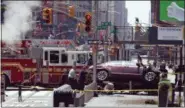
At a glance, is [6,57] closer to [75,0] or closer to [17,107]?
[17,107]

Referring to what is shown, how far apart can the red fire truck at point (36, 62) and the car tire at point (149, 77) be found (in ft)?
14.1

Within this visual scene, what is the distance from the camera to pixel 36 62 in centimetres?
2883

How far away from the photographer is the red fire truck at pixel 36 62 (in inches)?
1129

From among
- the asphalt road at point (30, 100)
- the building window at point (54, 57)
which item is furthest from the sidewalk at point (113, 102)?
the building window at point (54, 57)

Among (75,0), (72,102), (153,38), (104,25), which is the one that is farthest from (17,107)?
(75,0)

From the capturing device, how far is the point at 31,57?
29.0m

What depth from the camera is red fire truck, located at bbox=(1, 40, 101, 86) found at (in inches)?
1129

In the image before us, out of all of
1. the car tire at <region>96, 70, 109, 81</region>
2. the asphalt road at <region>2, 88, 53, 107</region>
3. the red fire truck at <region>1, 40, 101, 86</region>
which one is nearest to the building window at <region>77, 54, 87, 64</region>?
the red fire truck at <region>1, 40, 101, 86</region>

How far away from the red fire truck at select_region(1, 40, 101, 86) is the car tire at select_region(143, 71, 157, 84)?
4.29 m

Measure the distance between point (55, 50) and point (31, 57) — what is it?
4.88ft

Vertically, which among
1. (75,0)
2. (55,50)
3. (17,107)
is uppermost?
(75,0)

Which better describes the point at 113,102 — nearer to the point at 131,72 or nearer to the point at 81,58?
the point at 131,72

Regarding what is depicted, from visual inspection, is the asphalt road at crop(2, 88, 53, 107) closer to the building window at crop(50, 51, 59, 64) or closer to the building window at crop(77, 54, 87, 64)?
the building window at crop(50, 51, 59, 64)

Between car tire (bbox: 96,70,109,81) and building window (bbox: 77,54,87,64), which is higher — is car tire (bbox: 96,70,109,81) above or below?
below
